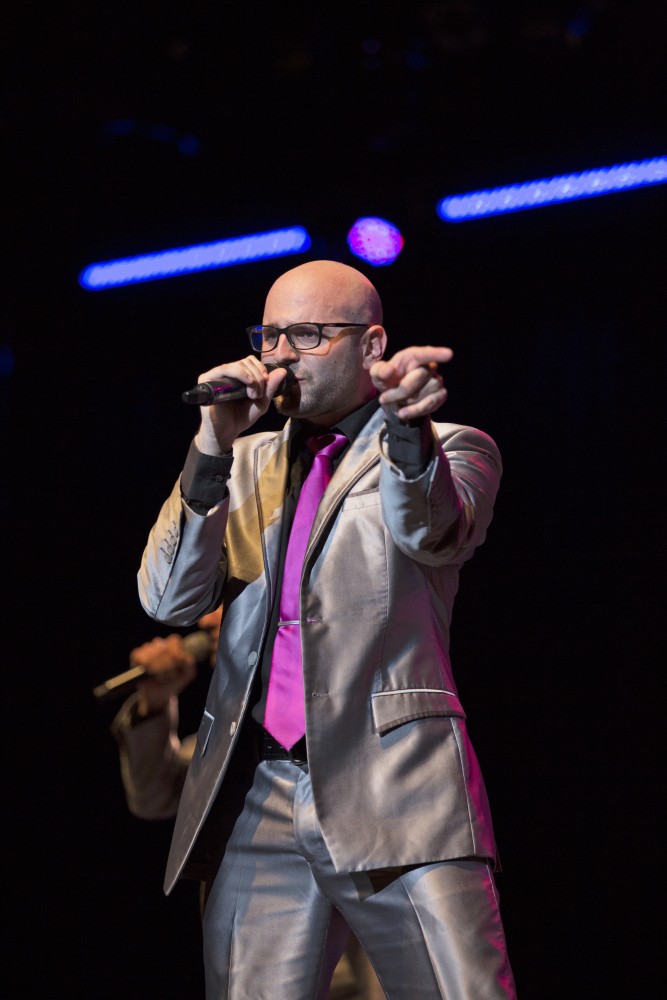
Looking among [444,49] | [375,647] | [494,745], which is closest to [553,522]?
[494,745]

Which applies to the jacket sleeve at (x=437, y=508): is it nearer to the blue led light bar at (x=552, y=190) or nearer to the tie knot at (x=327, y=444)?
the tie knot at (x=327, y=444)

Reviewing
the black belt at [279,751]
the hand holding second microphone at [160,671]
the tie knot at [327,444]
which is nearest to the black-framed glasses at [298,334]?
the tie knot at [327,444]

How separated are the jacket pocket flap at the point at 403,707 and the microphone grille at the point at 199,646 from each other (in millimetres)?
441

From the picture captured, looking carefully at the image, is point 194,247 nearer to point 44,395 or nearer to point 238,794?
point 44,395

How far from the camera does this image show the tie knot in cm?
200

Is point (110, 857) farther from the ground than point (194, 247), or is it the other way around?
point (194, 247)

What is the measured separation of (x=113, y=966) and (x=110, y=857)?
33 cm

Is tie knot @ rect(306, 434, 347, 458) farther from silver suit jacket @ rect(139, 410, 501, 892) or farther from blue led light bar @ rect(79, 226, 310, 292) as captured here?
blue led light bar @ rect(79, 226, 310, 292)

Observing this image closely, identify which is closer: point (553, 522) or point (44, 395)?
point (553, 522)

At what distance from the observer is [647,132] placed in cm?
303

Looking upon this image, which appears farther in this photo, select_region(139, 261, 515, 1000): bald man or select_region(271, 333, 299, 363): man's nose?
select_region(271, 333, 299, 363): man's nose

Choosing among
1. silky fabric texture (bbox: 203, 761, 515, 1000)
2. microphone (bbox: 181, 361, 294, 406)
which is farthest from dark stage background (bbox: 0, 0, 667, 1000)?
microphone (bbox: 181, 361, 294, 406)

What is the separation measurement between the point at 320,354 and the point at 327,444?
0.52 ft

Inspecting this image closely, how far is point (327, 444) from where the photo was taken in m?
2.03
